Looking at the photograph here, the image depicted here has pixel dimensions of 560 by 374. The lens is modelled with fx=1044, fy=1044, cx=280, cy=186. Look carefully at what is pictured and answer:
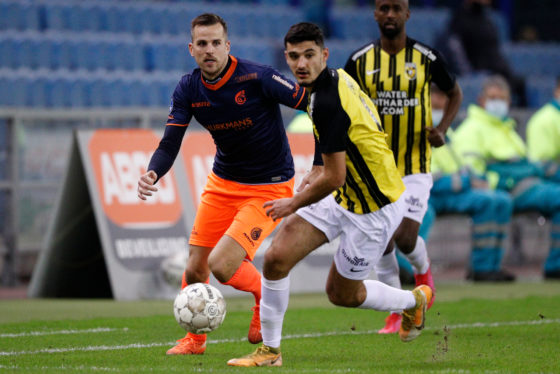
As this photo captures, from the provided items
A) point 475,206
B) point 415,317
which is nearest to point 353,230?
point 415,317

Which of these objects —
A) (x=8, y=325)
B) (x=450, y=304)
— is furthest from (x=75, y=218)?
(x=450, y=304)

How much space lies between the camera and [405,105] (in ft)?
24.9

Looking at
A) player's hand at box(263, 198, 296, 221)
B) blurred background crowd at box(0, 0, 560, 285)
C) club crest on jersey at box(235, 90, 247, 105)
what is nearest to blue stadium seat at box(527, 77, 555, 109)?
blurred background crowd at box(0, 0, 560, 285)

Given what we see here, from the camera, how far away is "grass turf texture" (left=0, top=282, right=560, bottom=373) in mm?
5914

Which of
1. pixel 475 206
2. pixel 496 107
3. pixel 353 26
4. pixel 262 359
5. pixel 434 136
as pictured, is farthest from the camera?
pixel 353 26

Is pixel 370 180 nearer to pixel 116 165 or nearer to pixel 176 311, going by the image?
pixel 176 311

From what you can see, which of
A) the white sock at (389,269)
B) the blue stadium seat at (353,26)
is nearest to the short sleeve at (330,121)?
the white sock at (389,269)

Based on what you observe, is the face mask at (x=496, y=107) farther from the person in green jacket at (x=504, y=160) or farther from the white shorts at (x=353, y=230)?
the white shorts at (x=353, y=230)

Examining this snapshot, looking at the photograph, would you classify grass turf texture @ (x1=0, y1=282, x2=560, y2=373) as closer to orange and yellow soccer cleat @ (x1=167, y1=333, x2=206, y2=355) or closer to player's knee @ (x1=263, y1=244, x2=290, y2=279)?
orange and yellow soccer cleat @ (x1=167, y1=333, x2=206, y2=355)

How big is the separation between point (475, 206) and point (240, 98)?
259 inches

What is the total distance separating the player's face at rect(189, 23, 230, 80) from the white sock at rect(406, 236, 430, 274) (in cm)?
216

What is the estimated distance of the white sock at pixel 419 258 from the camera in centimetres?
763

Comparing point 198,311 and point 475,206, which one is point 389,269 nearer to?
point 198,311

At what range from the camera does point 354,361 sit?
614 cm
